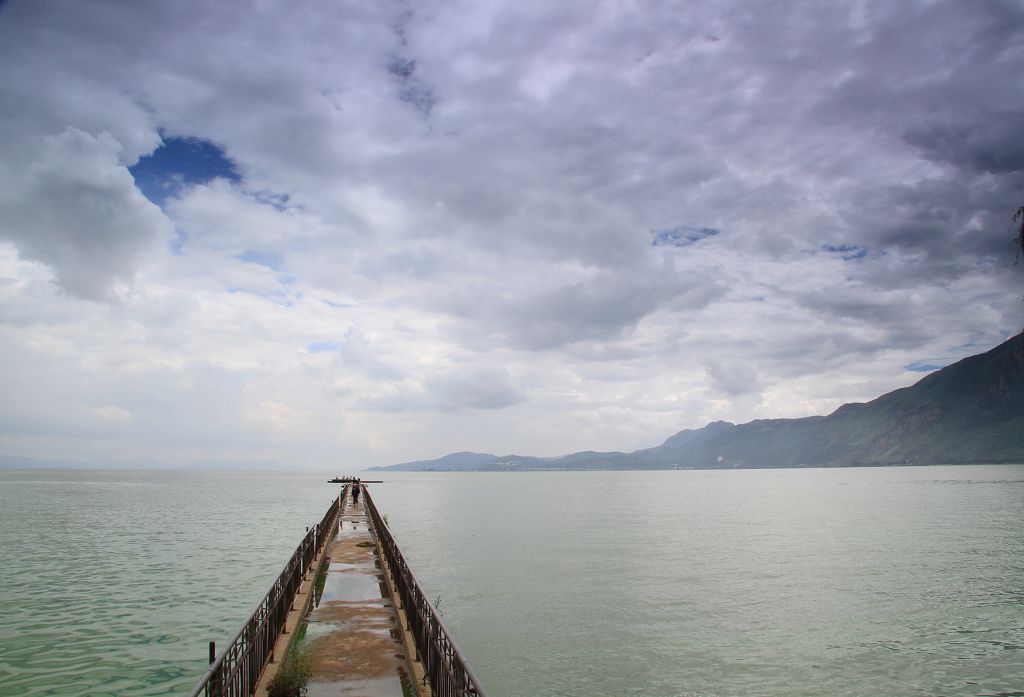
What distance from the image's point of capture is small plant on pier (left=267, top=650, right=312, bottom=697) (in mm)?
11898

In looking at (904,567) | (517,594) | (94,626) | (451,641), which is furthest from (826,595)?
(94,626)

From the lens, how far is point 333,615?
64.0 ft

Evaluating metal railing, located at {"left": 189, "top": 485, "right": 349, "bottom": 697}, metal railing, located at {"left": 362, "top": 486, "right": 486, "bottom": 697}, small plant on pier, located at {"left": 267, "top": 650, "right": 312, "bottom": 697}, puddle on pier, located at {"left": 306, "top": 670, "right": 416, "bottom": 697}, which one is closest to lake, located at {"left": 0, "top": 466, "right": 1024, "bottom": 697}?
metal railing, located at {"left": 189, "top": 485, "right": 349, "bottom": 697}

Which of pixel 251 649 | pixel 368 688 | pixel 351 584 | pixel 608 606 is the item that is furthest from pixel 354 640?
pixel 608 606

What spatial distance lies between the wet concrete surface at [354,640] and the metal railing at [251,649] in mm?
991

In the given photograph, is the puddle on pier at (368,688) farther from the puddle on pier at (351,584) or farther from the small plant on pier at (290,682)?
the puddle on pier at (351,584)

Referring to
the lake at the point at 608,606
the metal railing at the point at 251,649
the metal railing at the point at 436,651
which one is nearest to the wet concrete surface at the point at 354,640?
the metal railing at the point at 436,651

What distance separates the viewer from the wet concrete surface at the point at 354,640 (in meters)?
13.1

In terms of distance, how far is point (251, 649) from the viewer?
37.9 feet

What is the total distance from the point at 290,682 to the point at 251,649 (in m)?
1.07

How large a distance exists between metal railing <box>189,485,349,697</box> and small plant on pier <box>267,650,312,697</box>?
38 centimetres

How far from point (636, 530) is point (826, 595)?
31052 mm

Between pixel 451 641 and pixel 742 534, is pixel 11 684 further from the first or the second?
pixel 742 534

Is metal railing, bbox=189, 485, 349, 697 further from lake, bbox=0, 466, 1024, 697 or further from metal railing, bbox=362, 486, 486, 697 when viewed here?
lake, bbox=0, 466, 1024, 697
